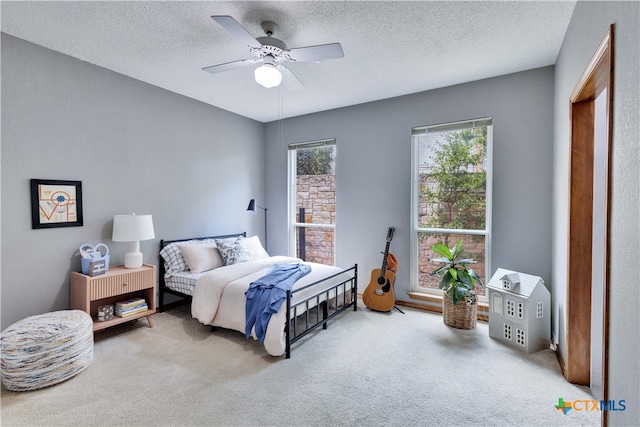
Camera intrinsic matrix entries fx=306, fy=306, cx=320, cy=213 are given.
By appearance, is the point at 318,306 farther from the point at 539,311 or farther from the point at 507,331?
the point at 539,311

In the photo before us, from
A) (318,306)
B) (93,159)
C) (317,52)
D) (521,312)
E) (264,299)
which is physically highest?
(317,52)

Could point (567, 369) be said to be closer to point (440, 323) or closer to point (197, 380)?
point (440, 323)

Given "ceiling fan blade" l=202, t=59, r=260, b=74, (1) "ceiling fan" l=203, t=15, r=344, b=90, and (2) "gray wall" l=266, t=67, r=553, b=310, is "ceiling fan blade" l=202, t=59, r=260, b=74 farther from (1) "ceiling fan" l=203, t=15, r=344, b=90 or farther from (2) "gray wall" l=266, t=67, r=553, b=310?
(2) "gray wall" l=266, t=67, r=553, b=310

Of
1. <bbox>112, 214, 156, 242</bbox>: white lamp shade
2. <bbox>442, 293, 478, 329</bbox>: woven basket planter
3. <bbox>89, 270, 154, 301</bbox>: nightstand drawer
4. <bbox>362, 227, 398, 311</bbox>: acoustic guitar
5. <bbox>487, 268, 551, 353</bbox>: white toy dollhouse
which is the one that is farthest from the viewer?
<bbox>362, 227, 398, 311</bbox>: acoustic guitar

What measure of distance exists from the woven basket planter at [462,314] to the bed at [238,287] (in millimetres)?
1063

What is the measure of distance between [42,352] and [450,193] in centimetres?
397

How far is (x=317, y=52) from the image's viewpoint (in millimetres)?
2197

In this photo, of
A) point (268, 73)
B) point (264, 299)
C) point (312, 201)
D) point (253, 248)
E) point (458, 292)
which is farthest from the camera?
point (312, 201)

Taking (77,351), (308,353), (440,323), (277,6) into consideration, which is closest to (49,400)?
(77,351)

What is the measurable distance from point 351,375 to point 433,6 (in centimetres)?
269

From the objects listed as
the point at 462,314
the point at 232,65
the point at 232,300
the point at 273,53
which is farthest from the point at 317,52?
the point at 462,314

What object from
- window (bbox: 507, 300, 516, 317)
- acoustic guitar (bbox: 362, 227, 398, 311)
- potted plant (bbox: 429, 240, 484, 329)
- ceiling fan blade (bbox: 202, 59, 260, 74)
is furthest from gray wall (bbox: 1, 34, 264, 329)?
window (bbox: 507, 300, 516, 317)

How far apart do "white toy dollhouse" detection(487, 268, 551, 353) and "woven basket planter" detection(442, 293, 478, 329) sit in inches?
9.0

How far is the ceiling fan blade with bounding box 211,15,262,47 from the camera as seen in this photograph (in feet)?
5.91
